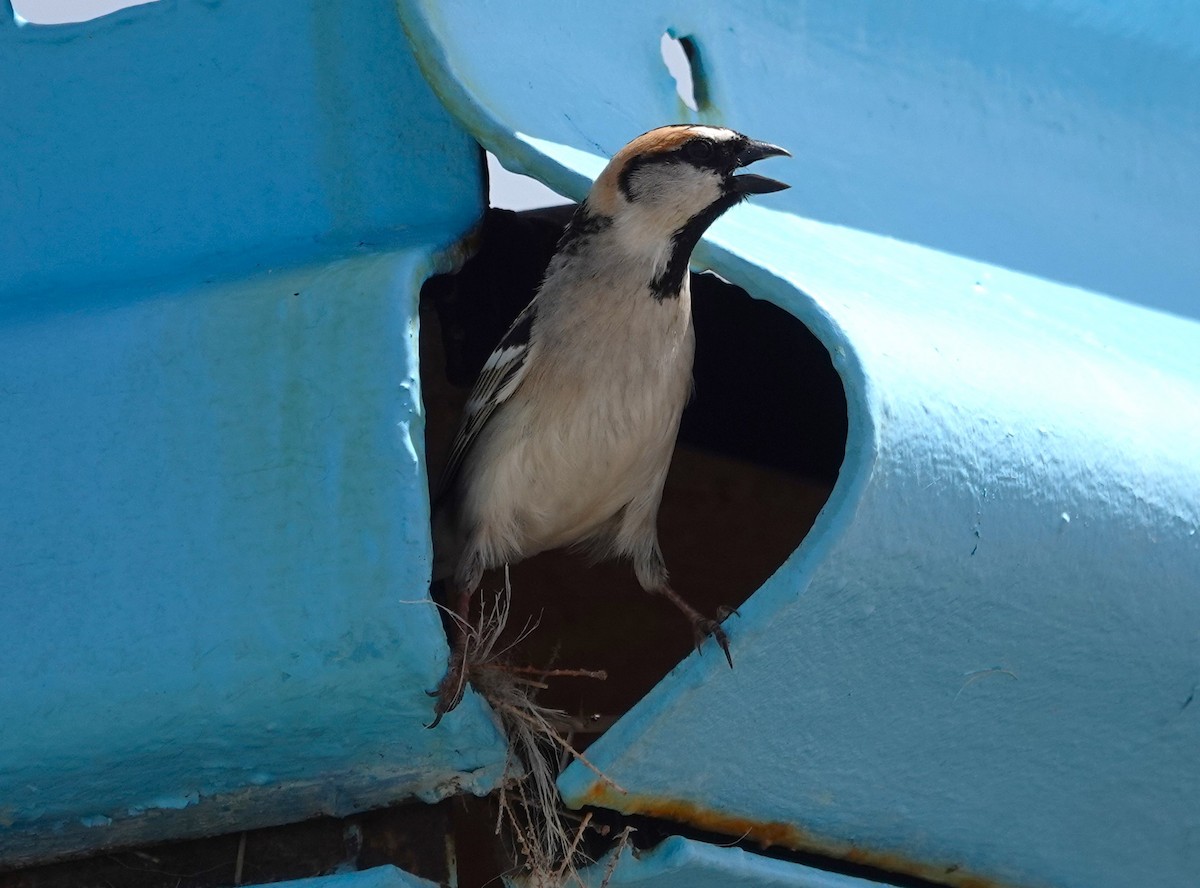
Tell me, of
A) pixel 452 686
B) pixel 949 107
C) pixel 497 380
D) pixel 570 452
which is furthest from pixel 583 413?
pixel 949 107

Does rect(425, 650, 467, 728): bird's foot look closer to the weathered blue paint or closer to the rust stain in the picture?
the rust stain

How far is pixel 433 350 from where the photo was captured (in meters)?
4.60

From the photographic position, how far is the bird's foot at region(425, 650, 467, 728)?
9.23 feet

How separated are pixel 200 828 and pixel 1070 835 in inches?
68.8

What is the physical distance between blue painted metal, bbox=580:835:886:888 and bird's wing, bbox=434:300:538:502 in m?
1.11

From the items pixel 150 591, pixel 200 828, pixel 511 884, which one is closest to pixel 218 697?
pixel 150 591

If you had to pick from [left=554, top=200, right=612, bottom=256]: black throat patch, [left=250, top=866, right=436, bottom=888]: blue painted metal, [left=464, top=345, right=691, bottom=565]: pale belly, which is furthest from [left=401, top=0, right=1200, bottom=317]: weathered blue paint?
[left=250, top=866, right=436, bottom=888]: blue painted metal

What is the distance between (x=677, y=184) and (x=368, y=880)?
5.47 feet

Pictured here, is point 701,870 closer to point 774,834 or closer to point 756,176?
point 774,834

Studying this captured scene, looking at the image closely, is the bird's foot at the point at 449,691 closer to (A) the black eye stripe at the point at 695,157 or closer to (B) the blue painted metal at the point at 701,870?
(B) the blue painted metal at the point at 701,870

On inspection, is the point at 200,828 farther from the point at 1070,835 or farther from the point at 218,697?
the point at 1070,835

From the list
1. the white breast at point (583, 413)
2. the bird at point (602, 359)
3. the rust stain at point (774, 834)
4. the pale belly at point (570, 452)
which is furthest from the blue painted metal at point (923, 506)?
the pale belly at point (570, 452)

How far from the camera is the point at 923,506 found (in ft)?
9.55

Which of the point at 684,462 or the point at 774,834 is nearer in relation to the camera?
the point at 774,834
